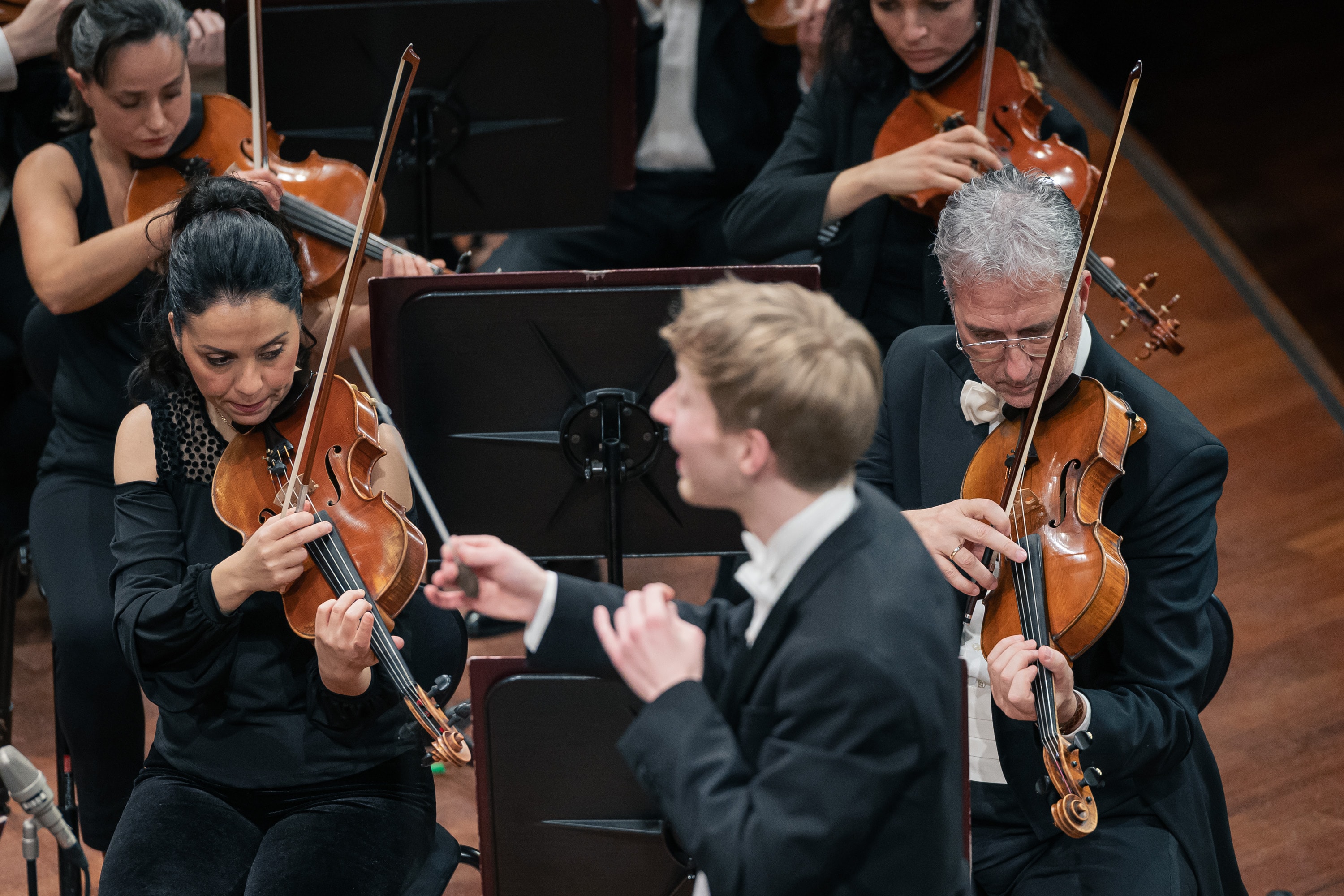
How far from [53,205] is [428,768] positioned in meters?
1.18

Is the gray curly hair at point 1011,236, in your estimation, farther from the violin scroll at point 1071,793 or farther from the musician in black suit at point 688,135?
the musician in black suit at point 688,135

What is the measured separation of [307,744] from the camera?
1.87m

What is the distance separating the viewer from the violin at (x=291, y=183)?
2354 mm

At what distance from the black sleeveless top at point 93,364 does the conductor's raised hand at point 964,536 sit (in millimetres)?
1471

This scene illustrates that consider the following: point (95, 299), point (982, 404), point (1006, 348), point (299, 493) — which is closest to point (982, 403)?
point (982, 404)

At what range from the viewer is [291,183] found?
7.98 feet

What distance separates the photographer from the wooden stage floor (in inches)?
96.7

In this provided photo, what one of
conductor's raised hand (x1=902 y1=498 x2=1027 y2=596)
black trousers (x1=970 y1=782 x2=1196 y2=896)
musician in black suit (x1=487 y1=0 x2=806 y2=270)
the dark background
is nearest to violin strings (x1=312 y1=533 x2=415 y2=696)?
conductor's raised hand (x1=902 y1=498 x2=1027 y2=596)

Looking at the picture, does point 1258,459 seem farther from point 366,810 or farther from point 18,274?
point 18,274

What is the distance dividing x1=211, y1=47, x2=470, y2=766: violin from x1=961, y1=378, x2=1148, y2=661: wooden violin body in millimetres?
663

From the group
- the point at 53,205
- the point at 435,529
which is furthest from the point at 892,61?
the point at 53,205

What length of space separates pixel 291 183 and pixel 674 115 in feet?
3.54

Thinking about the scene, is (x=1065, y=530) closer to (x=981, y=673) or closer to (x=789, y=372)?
(x=981, y=673)

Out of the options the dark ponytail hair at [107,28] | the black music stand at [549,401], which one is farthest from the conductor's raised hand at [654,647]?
the dark ponytail hair at [107,28]
